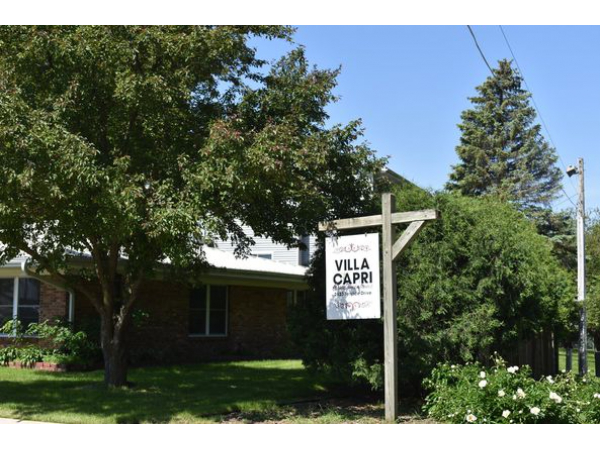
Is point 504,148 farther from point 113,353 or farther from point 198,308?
point 113,353

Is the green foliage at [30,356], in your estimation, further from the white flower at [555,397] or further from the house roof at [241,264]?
the white flower at [555,397]

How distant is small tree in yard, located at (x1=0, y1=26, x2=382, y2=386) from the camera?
29.1 ft

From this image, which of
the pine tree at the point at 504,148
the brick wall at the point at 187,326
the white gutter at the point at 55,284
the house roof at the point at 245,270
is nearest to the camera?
the white gutter at the point at 55,284

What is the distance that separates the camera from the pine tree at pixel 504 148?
3722cm

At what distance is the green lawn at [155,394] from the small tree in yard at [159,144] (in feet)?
7.18

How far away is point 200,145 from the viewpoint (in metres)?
10.1

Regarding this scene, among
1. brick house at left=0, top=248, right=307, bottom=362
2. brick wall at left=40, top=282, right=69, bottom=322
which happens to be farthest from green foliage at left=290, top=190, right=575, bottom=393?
brick wall at left=40, top=282, right=69, bottom=322

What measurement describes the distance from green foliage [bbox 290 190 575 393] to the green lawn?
1473mm

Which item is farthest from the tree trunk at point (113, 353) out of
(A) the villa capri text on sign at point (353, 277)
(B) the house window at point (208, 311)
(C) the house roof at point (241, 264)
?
(B) the house window at point (208, 311)

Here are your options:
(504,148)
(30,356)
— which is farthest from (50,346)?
(504,148)

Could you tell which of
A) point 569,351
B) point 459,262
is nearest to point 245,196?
point 459,262

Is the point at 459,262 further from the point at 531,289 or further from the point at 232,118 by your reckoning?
the point at 232,118

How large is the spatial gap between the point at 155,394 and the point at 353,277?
180 inches

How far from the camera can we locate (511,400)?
26.0 ft
